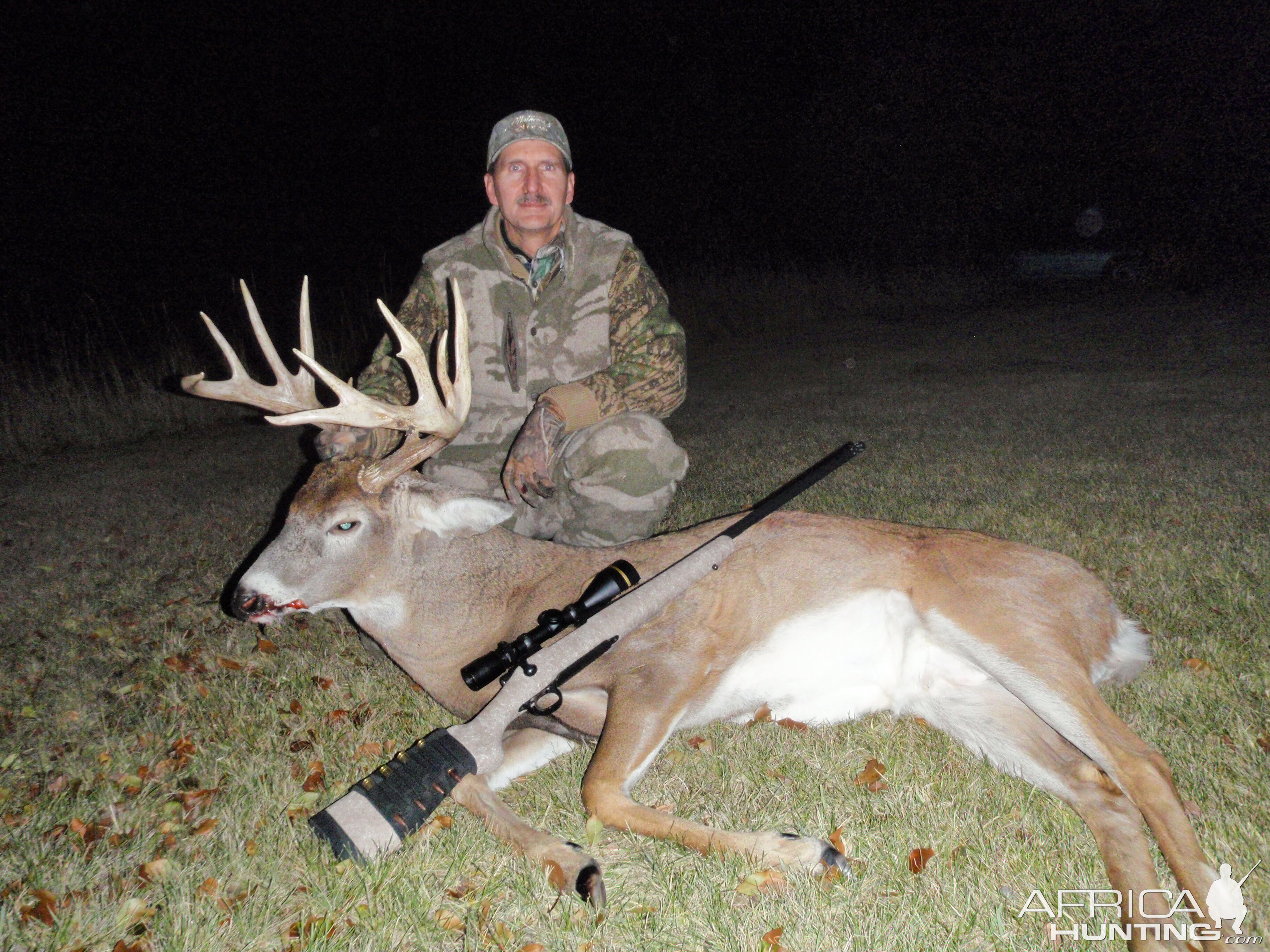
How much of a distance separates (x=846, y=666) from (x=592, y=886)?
1325 millimetres

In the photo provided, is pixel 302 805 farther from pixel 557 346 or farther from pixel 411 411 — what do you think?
pixel 557 346

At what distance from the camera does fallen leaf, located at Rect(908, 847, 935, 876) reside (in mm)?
2271

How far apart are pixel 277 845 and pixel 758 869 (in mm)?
1367

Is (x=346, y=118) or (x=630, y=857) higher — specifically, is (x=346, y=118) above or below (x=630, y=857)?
above

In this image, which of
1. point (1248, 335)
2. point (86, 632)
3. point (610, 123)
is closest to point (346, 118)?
point (610, 123)

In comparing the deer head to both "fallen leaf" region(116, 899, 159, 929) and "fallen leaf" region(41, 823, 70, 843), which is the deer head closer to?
"fallen leaf" region(41, 823, 70, 843)

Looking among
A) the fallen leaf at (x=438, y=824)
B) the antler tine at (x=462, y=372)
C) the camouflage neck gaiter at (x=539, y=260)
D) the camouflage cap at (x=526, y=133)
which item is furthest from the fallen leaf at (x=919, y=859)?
the camouflage cap at (x=526, y=133)

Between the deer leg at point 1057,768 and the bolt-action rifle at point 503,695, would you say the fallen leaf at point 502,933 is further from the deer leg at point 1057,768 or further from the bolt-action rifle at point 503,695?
the deer leg at point 1057,768

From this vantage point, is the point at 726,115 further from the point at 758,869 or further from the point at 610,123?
the point at 758,869

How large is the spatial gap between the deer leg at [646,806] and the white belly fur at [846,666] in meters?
0.38

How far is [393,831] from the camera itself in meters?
2.38

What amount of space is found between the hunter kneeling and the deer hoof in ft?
7.01

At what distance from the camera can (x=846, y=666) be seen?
3.16 m

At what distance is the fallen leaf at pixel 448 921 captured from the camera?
2.17 metres
